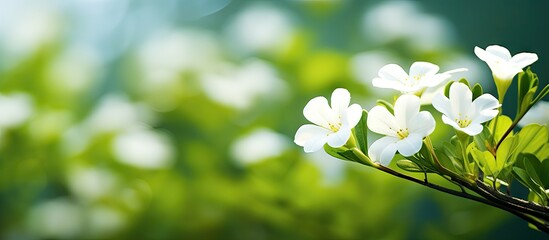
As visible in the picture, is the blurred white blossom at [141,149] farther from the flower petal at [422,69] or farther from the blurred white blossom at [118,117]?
the flower petal at [422,69]

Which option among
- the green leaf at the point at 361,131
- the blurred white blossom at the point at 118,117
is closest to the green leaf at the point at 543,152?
the green leaf at the point at 361,131

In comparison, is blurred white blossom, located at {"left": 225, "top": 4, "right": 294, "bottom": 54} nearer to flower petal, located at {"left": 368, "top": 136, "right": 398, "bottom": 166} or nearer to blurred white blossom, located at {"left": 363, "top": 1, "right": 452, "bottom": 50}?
blurred white blossom, located at {"left": 363, "top": 1, "right": 452, "bottom": 50}

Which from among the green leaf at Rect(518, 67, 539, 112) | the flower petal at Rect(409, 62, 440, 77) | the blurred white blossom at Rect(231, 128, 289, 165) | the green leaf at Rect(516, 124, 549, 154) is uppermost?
the blurred white blossom at Rect(231, 128, 289, 165)

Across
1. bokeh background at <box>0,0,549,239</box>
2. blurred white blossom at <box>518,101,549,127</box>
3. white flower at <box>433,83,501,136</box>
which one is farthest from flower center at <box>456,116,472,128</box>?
bokeh background at <box>0,0,549,239</box>

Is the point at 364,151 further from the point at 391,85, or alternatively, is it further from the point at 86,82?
the point at 86,82

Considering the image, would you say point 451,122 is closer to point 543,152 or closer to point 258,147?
point 543,152

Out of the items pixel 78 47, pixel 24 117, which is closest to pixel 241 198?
pixel 24 117

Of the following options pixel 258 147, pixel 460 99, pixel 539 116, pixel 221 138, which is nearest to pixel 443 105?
pixel 460 99
